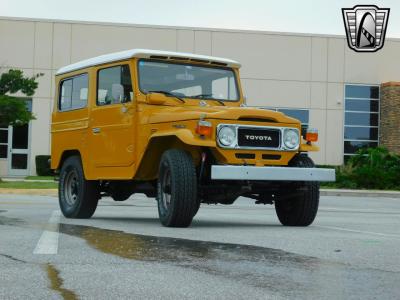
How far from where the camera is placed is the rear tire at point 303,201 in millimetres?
10094

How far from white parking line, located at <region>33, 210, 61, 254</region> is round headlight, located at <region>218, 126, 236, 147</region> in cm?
225

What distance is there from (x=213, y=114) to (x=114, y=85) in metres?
1.91

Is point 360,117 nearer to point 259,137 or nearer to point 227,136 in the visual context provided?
point 259,137

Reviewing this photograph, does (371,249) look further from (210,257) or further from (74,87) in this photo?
(74,87)

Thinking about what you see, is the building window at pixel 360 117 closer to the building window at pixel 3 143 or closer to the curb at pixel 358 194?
the curb at pixel 358 194

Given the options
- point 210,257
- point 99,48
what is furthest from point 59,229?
point 99,48

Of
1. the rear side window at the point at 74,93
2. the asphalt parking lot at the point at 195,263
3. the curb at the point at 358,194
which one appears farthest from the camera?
the curb at the point at 358,194

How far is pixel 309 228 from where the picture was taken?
10.1 meters

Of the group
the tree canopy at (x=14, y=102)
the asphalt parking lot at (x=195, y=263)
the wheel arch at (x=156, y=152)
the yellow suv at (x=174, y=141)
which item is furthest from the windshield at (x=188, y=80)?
the tree canopy at (x=14, y=102)

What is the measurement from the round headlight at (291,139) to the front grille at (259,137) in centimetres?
10

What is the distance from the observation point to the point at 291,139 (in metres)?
9.93

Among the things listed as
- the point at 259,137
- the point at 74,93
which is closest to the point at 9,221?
the point at 74,93

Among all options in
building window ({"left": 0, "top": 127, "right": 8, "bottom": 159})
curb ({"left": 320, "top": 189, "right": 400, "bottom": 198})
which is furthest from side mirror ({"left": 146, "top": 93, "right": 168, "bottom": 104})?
building window ({"left": 0, "top": 127, "right": 8, "bottom": 159})

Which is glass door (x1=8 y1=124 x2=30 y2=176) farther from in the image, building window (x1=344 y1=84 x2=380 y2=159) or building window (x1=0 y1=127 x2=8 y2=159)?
building window (x1=344 y1=84 x2=380 y2=159)
